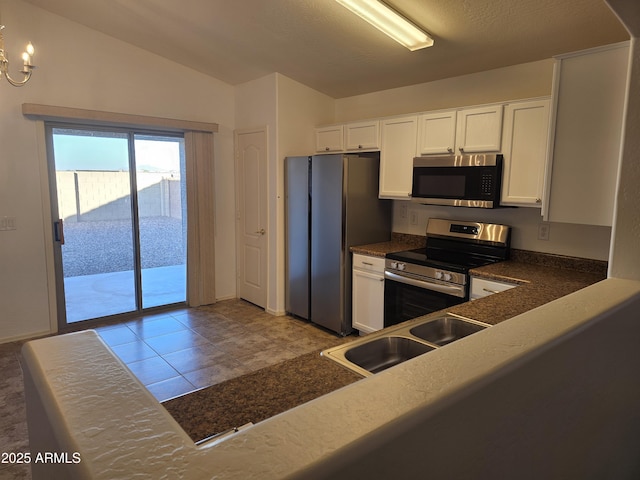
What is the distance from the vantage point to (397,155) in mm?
3789

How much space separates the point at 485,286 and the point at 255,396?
2146 mm

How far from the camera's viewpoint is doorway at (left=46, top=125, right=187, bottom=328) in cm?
406

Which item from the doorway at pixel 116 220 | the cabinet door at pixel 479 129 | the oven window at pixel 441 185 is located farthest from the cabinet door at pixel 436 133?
the doorway at pixel 116 220

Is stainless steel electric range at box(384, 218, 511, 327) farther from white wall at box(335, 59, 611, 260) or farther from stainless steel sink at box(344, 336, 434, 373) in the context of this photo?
stainless steel sink at box(344, 336, 434, 373)

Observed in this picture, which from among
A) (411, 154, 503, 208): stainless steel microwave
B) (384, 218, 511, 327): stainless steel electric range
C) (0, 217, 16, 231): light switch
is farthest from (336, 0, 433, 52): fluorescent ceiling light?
(0, 217, 16, 231): light switch

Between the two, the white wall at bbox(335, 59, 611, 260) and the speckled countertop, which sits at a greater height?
the white wall at bbox(335, 59, 611, 260)

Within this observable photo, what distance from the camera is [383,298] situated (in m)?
3.66

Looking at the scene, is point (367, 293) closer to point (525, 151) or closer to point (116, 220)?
point (525, 151)

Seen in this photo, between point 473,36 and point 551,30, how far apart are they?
19.0 inches

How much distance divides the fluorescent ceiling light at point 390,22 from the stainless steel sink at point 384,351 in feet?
6.73

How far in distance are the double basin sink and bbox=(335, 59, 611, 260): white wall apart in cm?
167

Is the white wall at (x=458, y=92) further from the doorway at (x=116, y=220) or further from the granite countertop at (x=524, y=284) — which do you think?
the doorway at (x=116, y=220)

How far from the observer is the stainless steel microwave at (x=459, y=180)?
3066 millimetres

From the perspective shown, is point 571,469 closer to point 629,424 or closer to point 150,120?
point 629,424
